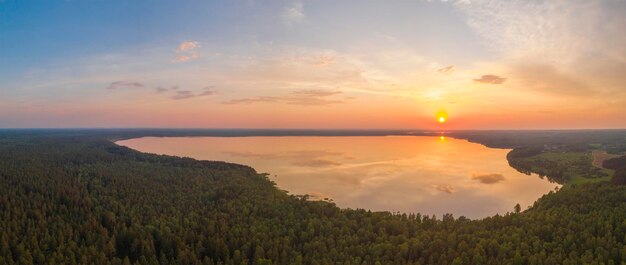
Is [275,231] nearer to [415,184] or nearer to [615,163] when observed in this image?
[415,184]

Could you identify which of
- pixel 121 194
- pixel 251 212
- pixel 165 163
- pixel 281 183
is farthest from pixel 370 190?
pixel 165 163

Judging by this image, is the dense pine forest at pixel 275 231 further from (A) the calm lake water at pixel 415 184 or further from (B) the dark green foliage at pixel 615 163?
(B) the dark green foliage at pixel 615 163

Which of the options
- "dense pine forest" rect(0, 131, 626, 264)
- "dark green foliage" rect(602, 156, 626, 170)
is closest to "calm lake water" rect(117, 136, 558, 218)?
"dense pine forest" rect(0, 131, 626, 264)

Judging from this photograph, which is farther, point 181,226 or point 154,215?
point 154,215

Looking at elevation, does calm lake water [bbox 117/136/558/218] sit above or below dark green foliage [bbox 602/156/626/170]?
below

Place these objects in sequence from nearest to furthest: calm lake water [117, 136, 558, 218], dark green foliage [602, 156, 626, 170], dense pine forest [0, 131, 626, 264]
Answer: dense pine forest [0, 131, 626, 264] < calm lake water [117, 136, 558, 218] < dark green foliage [602, 156, 626, 170]

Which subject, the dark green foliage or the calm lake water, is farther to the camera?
the dark green foliage

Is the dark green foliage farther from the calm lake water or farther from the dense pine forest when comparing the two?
the dense pine forest

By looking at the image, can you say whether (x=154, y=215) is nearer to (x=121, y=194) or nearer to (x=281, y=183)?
(x=121, y=194)

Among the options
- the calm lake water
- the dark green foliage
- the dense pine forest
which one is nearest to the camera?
the dense pine forest
